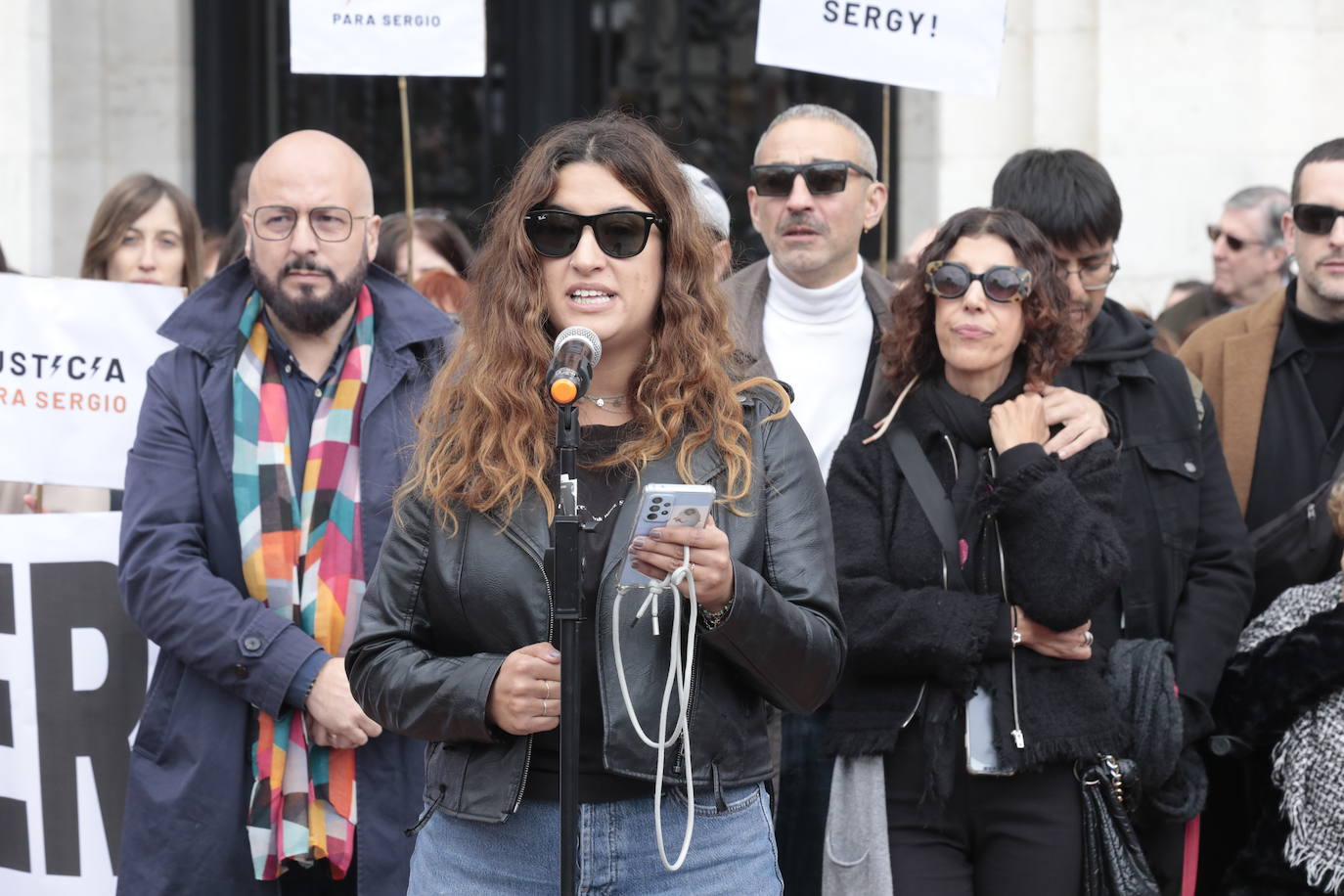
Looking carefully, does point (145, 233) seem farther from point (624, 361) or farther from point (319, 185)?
point (624, 361)

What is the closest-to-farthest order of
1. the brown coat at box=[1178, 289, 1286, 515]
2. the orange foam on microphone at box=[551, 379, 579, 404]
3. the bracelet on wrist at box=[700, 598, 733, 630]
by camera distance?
the orange foam on microphone at box=[551, 379, 579, 404] < the bracelet on wrist at box=[700, 598, 733, 630] < the brown coat at box=[1178, 289, 1286, 515]

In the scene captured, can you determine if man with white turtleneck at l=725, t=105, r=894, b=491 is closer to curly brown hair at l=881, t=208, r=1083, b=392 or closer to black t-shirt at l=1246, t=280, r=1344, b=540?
curly brown hair at l=881, t=208, r=1083, b=392

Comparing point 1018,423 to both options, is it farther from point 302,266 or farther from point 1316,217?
point 302,266

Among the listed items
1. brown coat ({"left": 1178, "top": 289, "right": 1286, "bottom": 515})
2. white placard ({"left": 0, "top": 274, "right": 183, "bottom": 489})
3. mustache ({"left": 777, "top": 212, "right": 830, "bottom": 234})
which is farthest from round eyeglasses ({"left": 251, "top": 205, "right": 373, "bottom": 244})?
brown coat ({"left": 1178, "top": 289, "right": 1286, "bottom": 515})

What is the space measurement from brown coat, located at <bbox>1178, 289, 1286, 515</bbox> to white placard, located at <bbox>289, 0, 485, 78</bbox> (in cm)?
245

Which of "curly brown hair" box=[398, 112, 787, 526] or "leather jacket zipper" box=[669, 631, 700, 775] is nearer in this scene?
"leather jacket zipper" box=[669, 631, 700, 775]

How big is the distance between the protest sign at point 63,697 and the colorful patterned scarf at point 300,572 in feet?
2.53

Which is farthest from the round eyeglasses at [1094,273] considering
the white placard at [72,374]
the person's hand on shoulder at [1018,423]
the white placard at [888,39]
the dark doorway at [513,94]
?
the dark doorway at [513,94]

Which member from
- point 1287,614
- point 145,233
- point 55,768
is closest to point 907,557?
point 1287,614

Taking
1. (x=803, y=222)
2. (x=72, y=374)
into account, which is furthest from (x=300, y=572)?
(x=803, y=222)

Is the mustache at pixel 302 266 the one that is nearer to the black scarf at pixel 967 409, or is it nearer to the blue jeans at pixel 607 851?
the black scarf at pixel 967 409

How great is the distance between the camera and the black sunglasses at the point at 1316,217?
14.8 ft

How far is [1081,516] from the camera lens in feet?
12.2

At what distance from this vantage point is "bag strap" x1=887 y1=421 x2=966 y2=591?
12.5ft
